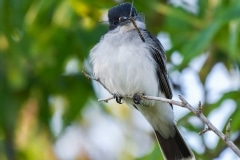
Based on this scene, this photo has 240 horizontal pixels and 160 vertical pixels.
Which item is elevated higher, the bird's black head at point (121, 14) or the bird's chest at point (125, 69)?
the bird's black head at point (121, 14)

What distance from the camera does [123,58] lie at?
193 inches

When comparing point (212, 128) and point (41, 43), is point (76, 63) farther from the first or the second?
point (212, 128)

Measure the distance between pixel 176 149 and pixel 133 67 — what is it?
27.9 inches

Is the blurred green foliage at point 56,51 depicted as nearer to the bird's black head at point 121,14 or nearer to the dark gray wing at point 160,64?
the dark gray wing at point 160,64

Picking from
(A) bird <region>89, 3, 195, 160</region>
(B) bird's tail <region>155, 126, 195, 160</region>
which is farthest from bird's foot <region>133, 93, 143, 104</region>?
(B) bird's tail <region>155, 126, 195, 160</region>

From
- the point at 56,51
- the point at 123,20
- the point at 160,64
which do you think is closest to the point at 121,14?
the point at 123,20

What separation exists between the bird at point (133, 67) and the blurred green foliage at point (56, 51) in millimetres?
301

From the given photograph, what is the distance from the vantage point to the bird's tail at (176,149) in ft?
17.4

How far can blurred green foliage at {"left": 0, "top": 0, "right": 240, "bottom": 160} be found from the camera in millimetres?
5809

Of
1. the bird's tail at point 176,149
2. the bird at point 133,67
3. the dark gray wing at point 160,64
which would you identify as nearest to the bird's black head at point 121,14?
the bird at point 133,67

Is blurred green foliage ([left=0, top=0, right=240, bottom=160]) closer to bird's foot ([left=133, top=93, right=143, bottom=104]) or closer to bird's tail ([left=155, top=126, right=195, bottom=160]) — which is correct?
bird's tail ([left=155, top=126, right=195, bottom=160])

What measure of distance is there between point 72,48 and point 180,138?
1382 millimetres

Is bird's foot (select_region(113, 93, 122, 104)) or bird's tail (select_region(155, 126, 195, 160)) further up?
bird's foot (select_region(113, 93, 122, 104))

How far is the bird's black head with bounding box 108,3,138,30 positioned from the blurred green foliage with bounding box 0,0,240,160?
458 millimetres
